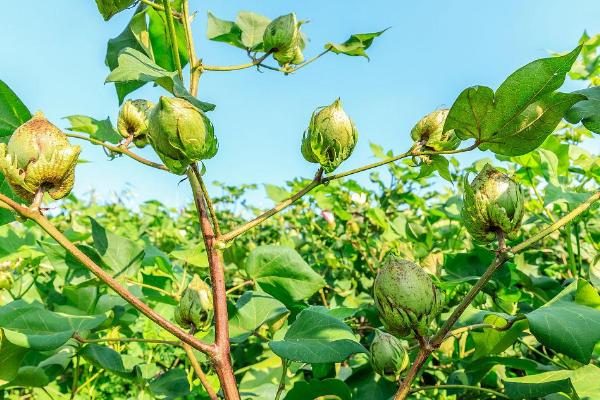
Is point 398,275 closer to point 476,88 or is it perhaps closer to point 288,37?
point 476,88

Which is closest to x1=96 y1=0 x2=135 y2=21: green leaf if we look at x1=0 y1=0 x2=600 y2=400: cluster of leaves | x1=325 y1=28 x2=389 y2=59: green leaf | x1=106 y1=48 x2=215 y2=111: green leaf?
x1=0 y1=0 x2=600 y2=400: cluster of leaves

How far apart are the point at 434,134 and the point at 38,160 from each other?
66 cm

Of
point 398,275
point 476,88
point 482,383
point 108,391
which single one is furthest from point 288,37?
point 108,391

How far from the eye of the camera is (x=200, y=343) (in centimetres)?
82

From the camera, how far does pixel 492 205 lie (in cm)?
80

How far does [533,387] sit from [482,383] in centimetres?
52

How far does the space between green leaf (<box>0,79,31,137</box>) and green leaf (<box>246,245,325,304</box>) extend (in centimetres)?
54

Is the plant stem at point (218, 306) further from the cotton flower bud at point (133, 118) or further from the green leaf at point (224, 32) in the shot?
the green leaf at point (224, 32)

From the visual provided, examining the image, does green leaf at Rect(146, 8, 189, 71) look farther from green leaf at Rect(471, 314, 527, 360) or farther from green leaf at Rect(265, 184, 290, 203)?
green leaf at Rect(265, 184, 290, 203)

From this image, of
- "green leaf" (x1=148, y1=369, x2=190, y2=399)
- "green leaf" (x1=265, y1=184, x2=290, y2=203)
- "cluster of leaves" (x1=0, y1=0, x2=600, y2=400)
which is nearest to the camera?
"cluster of leaves" (x1=0, y1=0, x2=600, y2=400)

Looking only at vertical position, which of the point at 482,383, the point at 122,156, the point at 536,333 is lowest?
the point at 482,383

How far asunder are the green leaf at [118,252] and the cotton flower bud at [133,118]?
342 millimetres

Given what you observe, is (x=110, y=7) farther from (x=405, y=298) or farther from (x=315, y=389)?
(x=315, y=389)

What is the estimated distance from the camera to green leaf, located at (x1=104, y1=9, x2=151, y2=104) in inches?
45.5
